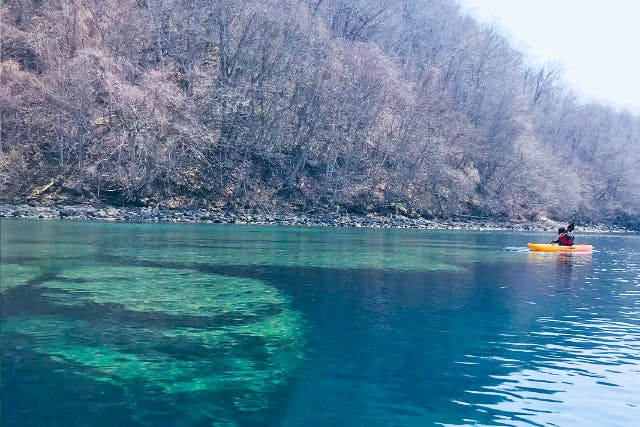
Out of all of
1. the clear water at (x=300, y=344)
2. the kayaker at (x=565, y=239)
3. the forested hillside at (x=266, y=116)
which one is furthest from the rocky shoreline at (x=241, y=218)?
the kayaker at (x=565, y=239)

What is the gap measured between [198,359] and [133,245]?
17.6 meters

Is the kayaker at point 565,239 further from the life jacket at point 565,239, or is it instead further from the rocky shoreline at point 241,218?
the rocky shoreline at point 241,218

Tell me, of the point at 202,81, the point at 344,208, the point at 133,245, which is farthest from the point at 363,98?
the point at 133,245

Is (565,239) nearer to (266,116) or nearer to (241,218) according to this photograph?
(241,218)

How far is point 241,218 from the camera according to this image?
4597 cm

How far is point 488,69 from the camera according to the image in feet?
260

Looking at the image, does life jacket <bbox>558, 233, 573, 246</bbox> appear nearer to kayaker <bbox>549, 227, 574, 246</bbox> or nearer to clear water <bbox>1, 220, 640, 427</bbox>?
kayaker <bbox>549, 227, 574, 246</bbox>

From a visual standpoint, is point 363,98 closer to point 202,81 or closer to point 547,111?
point 202,81

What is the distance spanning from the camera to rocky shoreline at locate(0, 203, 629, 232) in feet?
123

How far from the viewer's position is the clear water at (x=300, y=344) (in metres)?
8.55

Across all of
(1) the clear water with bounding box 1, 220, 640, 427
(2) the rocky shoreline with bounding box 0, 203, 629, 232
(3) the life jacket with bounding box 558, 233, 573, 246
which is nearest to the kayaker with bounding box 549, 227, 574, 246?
(3) the life jacket with bounding box 558, 233, 573, 246

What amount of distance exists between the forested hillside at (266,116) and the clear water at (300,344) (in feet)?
75.6

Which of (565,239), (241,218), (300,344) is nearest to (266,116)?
(241,218)

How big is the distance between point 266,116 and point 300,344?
145ft
